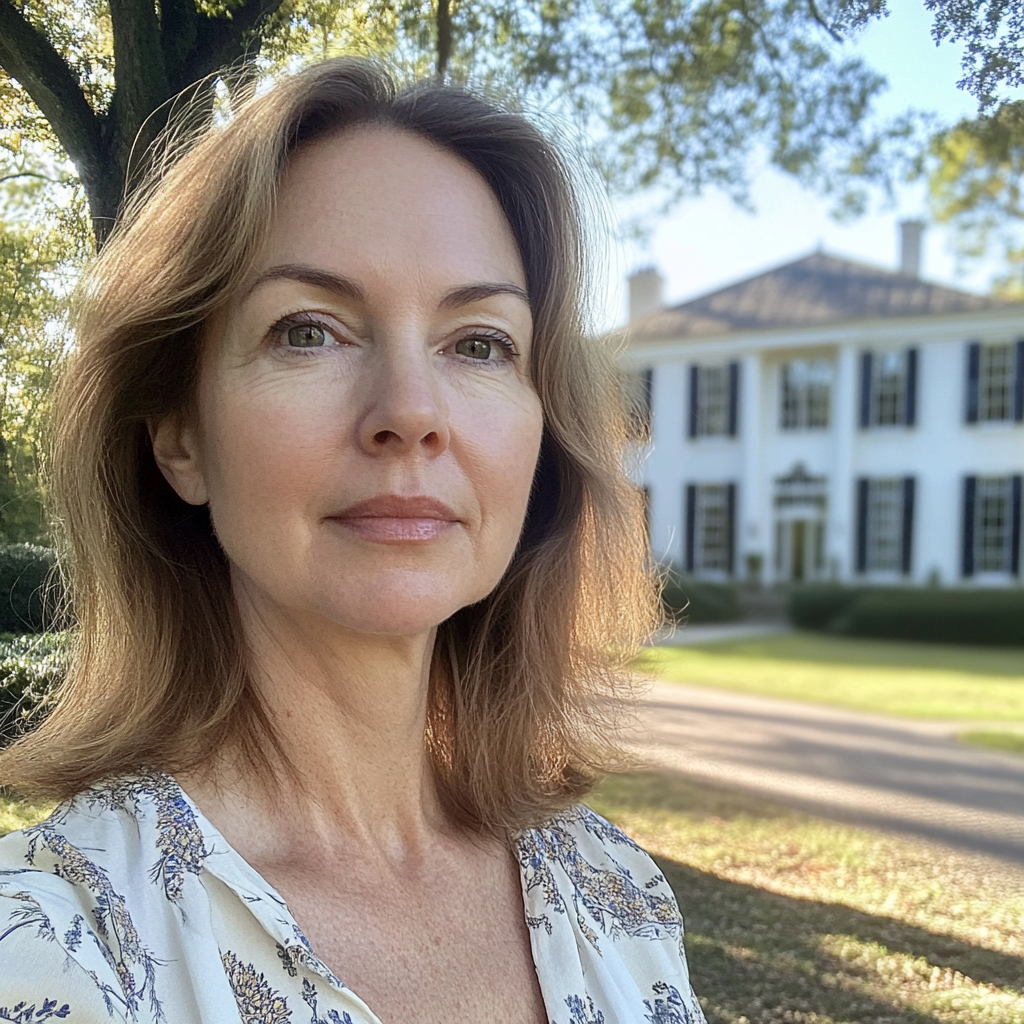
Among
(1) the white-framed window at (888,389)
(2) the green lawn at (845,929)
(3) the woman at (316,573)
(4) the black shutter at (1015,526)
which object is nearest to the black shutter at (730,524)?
(1) the white-framed window at (888,389)

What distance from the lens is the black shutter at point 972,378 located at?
62.0ft

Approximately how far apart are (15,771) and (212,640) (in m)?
0.30

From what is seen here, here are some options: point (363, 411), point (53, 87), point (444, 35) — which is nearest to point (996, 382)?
point (444, 35)

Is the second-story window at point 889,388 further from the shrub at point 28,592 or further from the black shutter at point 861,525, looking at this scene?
the shrub at point 28,592

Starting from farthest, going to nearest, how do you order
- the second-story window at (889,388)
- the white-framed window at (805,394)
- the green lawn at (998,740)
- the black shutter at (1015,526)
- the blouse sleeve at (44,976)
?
1. the white-framed window at (805,394)
2. the second-story window at (889,388)
3. the black shutter at (1015,526)
4. the green lawn at (998,740)
5. the blouse sleeve at (44,976)

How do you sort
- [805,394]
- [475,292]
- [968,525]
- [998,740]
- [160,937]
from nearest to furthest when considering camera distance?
1. [160,937]
2. [475,292]
3. [998,740]
4. [968,525]
5. [805,394]

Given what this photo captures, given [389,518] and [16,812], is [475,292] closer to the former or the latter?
[389,518]

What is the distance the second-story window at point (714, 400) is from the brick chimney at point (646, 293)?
111 inches

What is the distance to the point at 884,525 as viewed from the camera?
20.5m

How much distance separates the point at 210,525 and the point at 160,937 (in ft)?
2.09

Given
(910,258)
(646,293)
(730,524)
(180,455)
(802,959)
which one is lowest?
(730,524)

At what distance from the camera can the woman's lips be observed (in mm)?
1213

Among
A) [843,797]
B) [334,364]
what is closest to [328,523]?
[334,364]

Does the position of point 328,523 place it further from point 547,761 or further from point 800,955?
point 800,955
